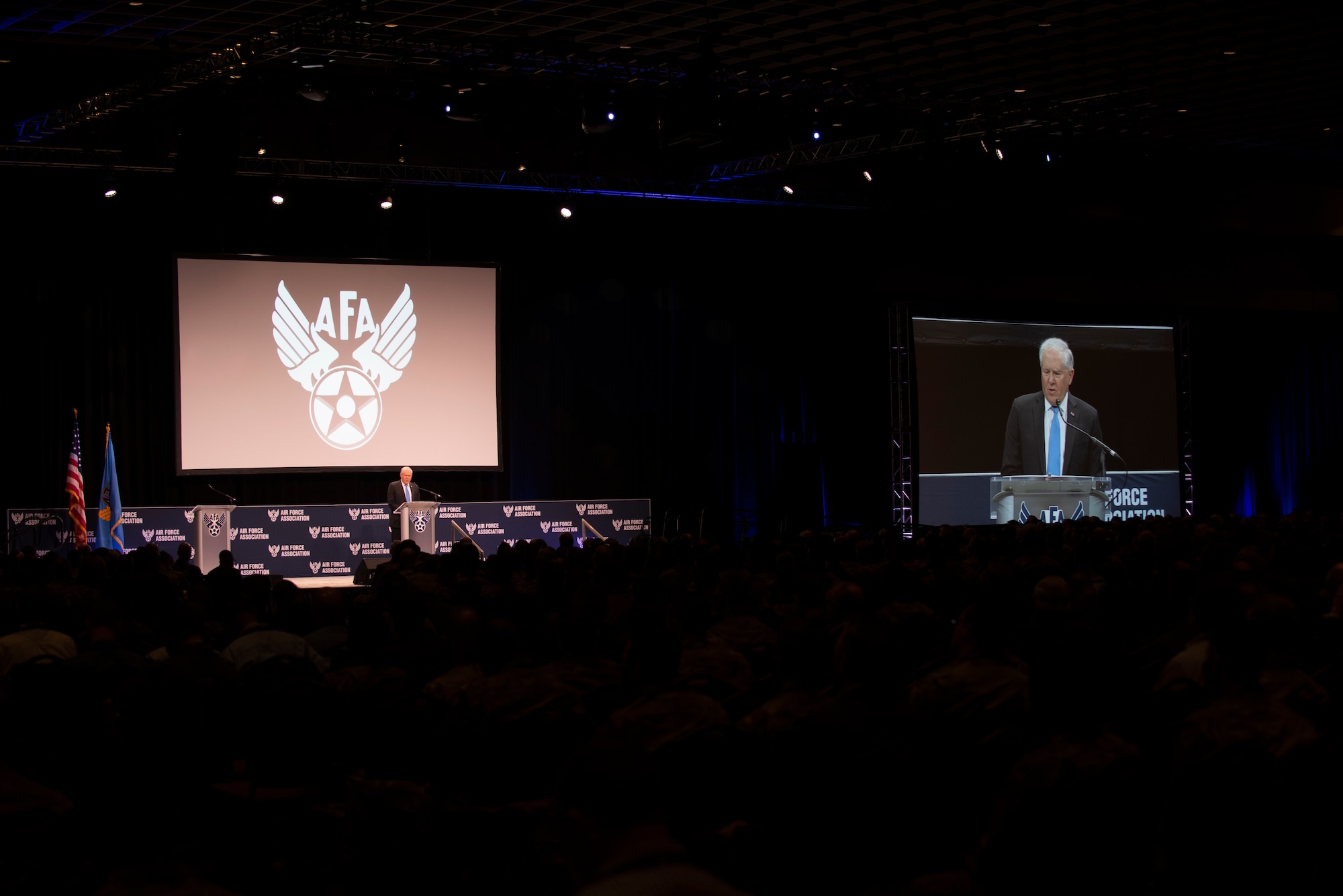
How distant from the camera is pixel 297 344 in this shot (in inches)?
575

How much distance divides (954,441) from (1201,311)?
19.0 feet

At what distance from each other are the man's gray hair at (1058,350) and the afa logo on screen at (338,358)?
9622mm

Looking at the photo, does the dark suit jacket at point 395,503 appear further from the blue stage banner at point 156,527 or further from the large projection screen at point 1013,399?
the large projection screen at point 1013,399

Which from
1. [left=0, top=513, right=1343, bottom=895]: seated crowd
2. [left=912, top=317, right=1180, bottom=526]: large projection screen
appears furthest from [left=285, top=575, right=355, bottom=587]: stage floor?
[left=912, top=317, right=1180, bottom=526]: large projection screen

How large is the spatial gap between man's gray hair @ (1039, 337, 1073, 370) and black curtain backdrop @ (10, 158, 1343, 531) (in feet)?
1.49

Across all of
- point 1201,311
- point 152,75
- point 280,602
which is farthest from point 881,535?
point 1201,311

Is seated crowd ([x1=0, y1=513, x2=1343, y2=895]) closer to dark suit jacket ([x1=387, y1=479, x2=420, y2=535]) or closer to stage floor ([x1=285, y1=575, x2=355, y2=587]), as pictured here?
stage floor ([x1=285, y1=575, x2=355, y2=587])

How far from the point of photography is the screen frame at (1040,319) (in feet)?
55.8

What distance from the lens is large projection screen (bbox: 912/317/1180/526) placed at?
1717cm

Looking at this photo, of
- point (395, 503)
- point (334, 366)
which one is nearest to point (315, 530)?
point (395, 503)

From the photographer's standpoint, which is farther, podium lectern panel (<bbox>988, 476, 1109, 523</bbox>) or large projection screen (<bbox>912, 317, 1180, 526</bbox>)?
large projection screen (<bbox>912, 317, 1180, 526</bbox>)

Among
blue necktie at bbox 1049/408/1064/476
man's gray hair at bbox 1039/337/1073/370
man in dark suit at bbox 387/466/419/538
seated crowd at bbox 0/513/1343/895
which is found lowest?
seated crowd at bbox 0/513/1343/895

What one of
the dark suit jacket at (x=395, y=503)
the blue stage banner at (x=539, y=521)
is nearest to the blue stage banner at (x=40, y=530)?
the dark suit jacket at (x=395, y=503)

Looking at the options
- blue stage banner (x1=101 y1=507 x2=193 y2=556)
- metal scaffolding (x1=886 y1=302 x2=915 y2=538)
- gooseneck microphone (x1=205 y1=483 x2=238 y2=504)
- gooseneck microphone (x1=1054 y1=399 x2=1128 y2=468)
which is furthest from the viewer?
gooseneck microphone (x1=1054 y1=399 x2=1128 y2=468)
